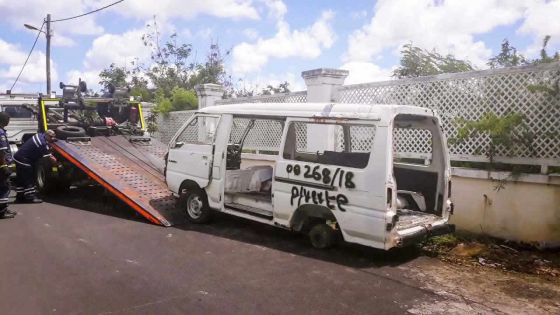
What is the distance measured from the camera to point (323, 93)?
8188 mm

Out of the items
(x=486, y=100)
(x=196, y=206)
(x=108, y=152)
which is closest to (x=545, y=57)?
(x=486, y=100)

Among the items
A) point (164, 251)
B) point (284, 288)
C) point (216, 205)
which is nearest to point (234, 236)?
point (216, 205)

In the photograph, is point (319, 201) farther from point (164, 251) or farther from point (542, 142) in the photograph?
point (542, 142)

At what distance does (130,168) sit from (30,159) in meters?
1.92

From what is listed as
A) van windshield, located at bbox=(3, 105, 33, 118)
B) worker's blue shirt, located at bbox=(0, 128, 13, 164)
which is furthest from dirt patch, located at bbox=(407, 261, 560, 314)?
van windshield, located at bbox=(3, 105, 33, 118)

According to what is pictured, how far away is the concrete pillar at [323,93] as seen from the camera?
8070mm

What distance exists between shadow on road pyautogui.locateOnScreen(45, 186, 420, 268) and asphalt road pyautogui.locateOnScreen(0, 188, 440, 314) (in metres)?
0.01

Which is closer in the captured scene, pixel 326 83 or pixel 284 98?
pixel 326 83

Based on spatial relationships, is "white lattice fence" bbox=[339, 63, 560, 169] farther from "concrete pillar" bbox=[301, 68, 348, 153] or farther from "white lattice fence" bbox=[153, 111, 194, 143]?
"white lattice fence" bbox=[153, 111, 194, 143]

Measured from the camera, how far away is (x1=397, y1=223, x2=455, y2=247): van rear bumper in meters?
4.78

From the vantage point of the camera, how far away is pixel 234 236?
6102 millimetres

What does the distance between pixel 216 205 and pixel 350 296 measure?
282cm

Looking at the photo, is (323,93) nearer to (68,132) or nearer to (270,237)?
(270,237)

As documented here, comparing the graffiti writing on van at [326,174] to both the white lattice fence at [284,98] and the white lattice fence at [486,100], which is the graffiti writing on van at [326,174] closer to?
the white lattice fence at [486,100]
